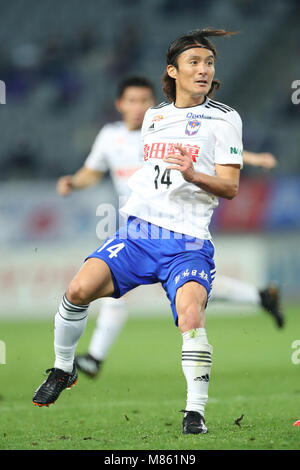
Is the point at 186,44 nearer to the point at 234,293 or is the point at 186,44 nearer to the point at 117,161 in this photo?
the point at 117,161

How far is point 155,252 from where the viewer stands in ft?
16.7

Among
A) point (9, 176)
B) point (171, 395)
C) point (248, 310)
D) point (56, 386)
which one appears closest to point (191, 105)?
point (56, 386)

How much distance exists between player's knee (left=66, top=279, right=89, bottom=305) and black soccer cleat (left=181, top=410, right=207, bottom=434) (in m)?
0.98

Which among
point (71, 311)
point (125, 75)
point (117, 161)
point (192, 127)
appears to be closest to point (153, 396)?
point (71, 311)

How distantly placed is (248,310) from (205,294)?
1067cm

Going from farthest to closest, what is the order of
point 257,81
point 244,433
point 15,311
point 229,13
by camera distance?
1. point 229,13
2. point 257,81
3. point 15,311
4. point 244,433

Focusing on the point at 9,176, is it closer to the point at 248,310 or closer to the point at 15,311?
the point at 15,311

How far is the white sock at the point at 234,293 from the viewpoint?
8.53m

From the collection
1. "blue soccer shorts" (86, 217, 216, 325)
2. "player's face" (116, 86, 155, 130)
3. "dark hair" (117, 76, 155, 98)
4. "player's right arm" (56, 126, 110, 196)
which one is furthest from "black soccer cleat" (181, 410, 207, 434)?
"dark hair" (117, 76, 155, 98)

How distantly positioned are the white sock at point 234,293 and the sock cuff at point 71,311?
3393 mm

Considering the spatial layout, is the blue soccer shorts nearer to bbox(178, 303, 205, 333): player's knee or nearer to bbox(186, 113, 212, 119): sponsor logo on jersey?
bbox(178, 303, 205, 333): player's knee

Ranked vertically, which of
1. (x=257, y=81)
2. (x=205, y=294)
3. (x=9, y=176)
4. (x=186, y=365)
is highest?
(x=257, y=81)

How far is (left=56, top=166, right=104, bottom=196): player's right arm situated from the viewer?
691cm

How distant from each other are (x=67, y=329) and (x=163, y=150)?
130 centimetres
